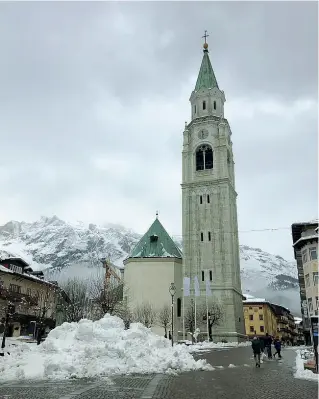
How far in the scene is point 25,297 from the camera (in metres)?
58.1

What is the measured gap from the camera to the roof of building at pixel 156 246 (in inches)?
2842

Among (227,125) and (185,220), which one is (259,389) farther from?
(227,125)

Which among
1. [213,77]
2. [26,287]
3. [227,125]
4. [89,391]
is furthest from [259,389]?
[213,77]

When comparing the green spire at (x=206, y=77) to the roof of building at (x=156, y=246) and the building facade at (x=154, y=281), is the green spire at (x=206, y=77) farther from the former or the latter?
the building facade at (x=154, y=281)

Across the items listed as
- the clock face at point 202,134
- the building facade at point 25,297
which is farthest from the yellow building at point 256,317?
the building facade at point 25,297

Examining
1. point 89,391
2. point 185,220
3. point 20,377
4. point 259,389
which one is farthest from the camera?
point 185,220

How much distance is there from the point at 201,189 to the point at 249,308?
6543 cm

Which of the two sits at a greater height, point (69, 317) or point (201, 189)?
point (201, 189)

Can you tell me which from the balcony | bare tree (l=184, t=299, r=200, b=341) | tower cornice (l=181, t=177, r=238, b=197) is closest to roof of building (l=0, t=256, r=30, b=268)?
the balcony

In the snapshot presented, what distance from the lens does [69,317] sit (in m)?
65.1

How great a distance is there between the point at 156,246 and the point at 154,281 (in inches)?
265

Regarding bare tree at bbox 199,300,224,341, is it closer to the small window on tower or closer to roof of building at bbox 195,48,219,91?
the small window on tower

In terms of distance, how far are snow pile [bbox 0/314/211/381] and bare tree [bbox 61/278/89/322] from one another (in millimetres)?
38764

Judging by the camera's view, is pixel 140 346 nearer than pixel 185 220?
Yes
